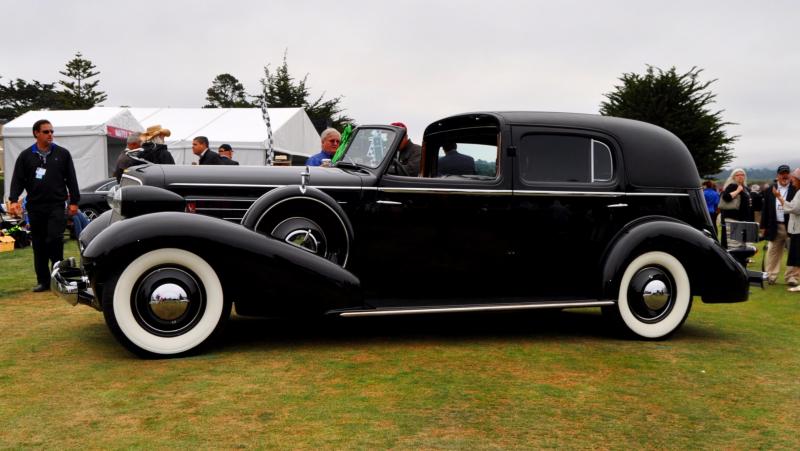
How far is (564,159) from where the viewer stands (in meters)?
5.71

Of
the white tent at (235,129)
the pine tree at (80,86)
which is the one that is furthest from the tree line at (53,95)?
the white tent at (235,129)

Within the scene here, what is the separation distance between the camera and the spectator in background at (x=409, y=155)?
226 inches

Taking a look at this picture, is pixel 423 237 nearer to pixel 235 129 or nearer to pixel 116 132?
pixel 116 132

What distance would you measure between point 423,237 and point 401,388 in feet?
5.12

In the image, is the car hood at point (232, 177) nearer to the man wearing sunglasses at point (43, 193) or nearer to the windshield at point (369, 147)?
the windshield at point (369, 147)

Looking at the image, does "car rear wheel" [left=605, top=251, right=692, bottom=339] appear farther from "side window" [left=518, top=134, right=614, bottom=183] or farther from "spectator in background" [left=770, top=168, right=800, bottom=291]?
"spectator in background" [left=770, top=168, right=800, bottom=291]

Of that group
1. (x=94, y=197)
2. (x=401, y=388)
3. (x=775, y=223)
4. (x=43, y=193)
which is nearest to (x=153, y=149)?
(x=43, y=193)

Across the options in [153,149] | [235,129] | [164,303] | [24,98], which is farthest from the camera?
[24,98]

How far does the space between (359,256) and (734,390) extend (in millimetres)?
2669

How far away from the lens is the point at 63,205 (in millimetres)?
7977

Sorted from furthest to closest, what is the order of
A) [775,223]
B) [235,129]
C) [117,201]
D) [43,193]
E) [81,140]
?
[235,129], [81,140], [775,223], [43,193], [117,201]

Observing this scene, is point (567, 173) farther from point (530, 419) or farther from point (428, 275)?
point (530, 419)

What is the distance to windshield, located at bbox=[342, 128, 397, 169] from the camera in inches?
223

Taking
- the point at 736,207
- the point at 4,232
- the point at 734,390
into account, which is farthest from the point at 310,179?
the point at 4,232
